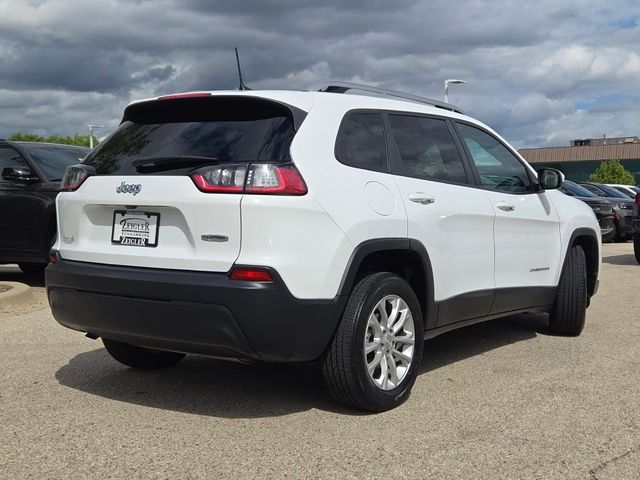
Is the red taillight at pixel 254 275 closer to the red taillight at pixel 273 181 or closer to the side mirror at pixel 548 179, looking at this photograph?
the red taillight at pixel 273 181

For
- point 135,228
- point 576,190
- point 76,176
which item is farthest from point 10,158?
point 576,190

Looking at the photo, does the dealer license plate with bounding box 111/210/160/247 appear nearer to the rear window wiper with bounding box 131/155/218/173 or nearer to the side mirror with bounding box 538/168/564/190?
the rear window wiper with bounding box 131/155/218/173

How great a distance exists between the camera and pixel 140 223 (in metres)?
4.14

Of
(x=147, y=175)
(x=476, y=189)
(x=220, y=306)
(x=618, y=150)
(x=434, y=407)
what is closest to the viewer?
(x=220, y=306)

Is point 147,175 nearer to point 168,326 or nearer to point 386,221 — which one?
point 168,326

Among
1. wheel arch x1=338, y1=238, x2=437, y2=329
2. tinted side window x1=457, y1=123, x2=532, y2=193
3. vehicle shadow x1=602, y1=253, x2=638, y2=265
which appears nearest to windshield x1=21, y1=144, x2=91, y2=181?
tinted side window x1=457, y1=123, x2=532, y2=193

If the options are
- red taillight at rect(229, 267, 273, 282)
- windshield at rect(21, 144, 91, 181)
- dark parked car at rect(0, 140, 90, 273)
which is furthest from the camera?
windshield at rect(21, 144, 91, 181)

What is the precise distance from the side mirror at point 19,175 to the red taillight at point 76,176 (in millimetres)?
4872

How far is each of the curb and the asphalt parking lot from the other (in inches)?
63.9

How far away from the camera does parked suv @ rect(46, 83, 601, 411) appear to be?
384 centimetres

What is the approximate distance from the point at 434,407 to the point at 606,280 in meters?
6.98

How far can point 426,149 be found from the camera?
4.98m

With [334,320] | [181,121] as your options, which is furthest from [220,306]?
[181,121]

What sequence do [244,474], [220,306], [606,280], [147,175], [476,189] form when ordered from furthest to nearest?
[606,280] < [476,189] < [147,175] < [220,306] < [244,474]
